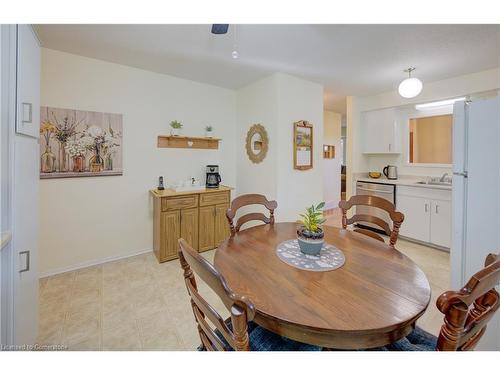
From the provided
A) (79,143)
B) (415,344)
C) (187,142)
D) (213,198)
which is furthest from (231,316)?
(187,142)

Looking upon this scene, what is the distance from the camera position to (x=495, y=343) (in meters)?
1.36

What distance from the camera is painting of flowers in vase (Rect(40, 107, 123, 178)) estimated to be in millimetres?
2475

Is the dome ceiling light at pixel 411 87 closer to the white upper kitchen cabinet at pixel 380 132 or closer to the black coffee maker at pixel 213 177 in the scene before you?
the white upper kitchen cabinet at pixel 380 132

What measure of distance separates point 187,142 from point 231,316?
3.11 m

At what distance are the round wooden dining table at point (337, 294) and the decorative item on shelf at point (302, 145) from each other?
6.99 feet

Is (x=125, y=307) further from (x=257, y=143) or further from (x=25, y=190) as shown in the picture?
(x=257, y=143)

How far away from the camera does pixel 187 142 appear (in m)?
3.47

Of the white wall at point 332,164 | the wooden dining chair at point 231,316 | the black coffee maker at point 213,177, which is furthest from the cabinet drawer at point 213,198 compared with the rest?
the white wall at point 332,164

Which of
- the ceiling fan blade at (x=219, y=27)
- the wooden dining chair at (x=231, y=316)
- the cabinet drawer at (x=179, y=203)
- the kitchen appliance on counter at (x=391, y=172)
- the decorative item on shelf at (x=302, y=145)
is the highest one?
the ceiling fan blade at (x=219, y=27)

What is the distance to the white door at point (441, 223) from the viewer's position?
10.4ft

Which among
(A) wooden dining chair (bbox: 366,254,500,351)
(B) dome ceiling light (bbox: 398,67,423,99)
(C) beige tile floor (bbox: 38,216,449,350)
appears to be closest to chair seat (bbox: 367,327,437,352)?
(A) wooden dining chair (bbox: 366,254,500,351)

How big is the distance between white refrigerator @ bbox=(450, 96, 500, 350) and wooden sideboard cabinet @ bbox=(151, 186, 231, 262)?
101 inches

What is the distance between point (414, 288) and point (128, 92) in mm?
3442
